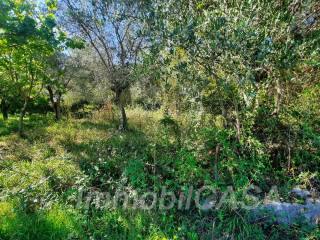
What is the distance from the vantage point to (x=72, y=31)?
9414 mm

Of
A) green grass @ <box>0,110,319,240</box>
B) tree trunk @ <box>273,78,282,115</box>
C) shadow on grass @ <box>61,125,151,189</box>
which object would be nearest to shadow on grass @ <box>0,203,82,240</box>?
green grass @ <box>0,110,319,240</box>

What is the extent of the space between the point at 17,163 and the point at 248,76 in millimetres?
4709

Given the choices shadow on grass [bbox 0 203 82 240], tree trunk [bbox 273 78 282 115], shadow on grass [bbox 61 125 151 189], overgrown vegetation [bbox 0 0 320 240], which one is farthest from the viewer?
shadow on grass [bbox 61 125 151 189]

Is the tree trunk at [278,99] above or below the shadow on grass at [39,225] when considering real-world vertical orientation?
above

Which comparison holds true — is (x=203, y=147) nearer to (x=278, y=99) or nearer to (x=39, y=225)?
(x=278, y=99)

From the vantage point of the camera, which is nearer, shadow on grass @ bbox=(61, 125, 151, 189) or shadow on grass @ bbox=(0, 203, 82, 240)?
shadow on grass @ bbox=(0, 203, 82, 240)

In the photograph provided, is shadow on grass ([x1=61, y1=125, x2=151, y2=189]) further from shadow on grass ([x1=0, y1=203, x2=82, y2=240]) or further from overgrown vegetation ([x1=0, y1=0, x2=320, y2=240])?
shadow on grass ([x1=0, y1=203, x2=82, y2=240])

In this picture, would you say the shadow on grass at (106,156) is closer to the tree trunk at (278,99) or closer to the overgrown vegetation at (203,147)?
the overgrown vegetation at (203,147)

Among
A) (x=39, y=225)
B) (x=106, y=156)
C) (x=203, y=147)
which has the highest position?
(x=203, y=147)

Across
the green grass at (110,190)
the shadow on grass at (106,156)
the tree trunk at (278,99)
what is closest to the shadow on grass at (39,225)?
the green grass at (110,190)

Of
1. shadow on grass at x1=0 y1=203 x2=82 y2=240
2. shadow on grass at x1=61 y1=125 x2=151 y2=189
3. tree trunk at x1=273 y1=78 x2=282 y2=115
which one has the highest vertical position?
tree trunk at x1=273 y1=78 x2=282 y2=115

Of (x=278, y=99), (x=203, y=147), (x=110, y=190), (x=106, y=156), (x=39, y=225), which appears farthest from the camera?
(x=106, y=156)

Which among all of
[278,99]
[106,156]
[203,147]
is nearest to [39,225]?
[106,156]

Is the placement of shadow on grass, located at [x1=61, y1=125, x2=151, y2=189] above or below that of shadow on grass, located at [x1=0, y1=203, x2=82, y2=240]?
above
